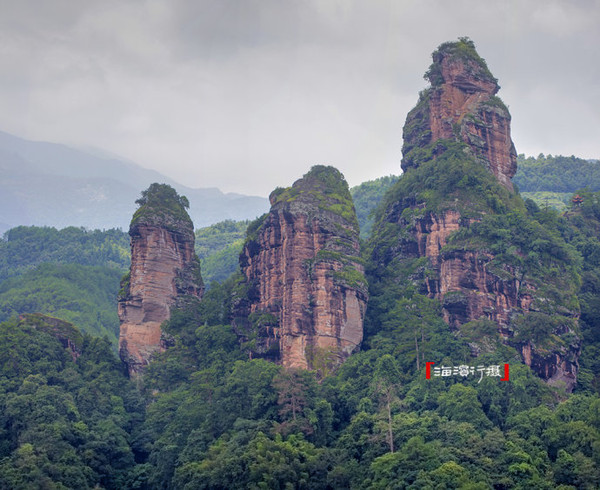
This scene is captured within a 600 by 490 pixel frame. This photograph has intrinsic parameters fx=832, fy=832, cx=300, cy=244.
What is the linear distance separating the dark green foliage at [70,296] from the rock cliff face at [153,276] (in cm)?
1265

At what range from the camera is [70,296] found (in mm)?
79625

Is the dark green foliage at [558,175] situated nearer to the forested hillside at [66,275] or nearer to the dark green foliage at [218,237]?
the dark green foliage at [218,237]

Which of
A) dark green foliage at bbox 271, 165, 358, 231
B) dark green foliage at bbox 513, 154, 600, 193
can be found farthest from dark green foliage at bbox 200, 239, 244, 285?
dark green foliage at bbox 513, 154, 600, 193

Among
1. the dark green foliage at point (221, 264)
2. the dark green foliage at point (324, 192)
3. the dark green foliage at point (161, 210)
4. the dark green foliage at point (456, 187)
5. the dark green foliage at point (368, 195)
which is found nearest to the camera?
the dark green foliage at point (456, 187)

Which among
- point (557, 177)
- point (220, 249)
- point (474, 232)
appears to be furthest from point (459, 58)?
point (220, 249)

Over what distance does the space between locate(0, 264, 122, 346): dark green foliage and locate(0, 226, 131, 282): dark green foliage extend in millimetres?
9707

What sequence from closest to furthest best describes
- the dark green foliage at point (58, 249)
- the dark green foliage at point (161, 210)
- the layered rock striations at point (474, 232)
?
the layered rock striations at point (474, 232)
the dark green foliage at point (161, 210)
the dark green foliage at point (58, 249)

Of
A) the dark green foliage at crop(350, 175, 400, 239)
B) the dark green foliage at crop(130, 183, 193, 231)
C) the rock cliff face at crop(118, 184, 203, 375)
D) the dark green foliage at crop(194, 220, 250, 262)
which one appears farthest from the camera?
the dark green foliage at crop(194, 220, 250, 262)

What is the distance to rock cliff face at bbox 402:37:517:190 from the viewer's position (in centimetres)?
6625

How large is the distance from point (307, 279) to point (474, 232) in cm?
1231

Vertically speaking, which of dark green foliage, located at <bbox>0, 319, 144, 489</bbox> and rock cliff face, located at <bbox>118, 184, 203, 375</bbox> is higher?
rock cliff face, located at <bbox>118, 184, 203, 375</bbox>

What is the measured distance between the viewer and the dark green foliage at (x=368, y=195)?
338 feet

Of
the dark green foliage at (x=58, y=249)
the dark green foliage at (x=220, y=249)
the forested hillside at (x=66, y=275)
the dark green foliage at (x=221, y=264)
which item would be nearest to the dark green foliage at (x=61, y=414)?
the forested hillside at (x=66, y=275)

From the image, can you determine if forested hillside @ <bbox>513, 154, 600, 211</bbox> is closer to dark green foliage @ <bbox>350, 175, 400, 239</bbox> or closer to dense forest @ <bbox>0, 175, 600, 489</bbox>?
dark green foliage @ <bbox>350, 175, 400, 239</bbox>
